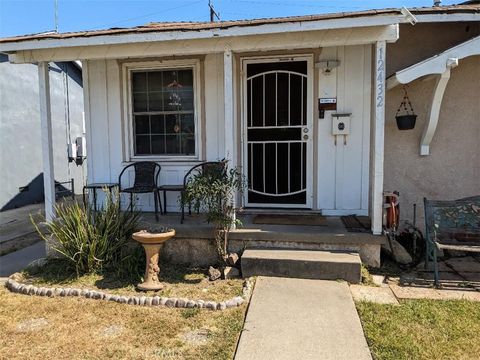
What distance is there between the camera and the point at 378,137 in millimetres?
4266

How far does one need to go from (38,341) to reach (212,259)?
2.04 m

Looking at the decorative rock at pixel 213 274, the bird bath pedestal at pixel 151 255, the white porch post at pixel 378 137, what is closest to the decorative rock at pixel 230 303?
the decorative rock at pixel 213 274

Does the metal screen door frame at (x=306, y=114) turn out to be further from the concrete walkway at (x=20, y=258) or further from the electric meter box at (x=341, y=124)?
the concrete walkway at (x=20, y=258)

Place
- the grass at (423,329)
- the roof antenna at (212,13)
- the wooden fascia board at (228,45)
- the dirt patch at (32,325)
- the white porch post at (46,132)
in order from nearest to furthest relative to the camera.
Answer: the grass at (423,329), the dirt patch at (32,325), the wooden fascia board at (228,45), the white porch post at (46,132), the roof antenna at (212,13)

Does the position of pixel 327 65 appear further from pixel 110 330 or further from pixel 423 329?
pixel 110 330

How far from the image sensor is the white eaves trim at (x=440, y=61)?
424 centimetres

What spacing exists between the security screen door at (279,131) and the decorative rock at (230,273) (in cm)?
171

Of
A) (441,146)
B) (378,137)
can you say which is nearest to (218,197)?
(378,137)

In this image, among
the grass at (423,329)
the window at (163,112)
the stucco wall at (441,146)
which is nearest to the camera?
the grass at (423,329)

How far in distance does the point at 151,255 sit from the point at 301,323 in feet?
5.49

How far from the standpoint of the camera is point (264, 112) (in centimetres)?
566

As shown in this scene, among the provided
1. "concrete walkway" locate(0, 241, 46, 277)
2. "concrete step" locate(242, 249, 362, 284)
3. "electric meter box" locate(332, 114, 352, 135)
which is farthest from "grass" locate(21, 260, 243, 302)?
"electric meter box" locate(332, 114, 352, 135)

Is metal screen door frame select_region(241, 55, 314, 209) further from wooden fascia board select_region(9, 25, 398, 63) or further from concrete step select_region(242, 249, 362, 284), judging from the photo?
concrete step select_region(242, 249, 362, 284)

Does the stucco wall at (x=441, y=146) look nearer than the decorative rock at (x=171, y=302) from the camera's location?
No
